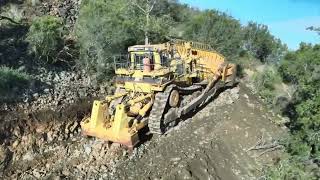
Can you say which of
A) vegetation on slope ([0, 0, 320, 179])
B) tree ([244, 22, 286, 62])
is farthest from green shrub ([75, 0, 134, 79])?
tree ([244, 22, 286, 62])

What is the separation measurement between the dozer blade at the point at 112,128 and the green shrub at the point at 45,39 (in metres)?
5.42

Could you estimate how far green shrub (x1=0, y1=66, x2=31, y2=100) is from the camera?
15875mm

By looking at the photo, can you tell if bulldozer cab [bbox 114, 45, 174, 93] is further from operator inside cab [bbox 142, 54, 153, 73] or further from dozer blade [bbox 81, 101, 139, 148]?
dozer blade [bbox 81, 101, 139, 148]

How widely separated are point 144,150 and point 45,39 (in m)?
6.83

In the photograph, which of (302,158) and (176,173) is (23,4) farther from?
(302,158)

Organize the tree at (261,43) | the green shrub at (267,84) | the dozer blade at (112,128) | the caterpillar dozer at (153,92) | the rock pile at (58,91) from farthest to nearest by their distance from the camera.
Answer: the tree at (261,43) < the green shrub at (267,84) < the rock pile at (58,91) < the caterpillar dozer at (153,92) < the dozer blade at (112,128)

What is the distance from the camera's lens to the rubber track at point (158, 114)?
1375cm

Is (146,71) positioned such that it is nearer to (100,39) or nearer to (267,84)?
(100,39)

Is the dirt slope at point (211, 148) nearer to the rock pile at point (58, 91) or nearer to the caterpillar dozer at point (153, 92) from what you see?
the caterpillar dozer at point (153, 92)

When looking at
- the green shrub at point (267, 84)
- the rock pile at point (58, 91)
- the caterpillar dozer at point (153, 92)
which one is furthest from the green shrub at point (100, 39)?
the green shrub at point (267, 84)

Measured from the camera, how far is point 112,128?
43.0 ft

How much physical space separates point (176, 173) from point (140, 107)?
9.03 ft

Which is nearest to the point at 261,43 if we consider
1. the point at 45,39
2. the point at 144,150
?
the point at 45,39

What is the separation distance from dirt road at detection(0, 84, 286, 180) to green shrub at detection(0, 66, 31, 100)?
4.82ft
